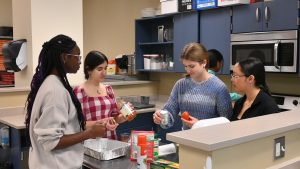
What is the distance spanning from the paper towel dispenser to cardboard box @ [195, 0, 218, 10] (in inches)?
78.9

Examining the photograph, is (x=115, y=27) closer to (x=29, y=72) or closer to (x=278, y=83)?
(x=29, y=72)

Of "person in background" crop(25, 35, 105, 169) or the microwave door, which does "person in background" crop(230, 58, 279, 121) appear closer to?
"person in background" crop(25, 35, 105, 169)

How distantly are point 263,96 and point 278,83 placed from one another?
1.61m

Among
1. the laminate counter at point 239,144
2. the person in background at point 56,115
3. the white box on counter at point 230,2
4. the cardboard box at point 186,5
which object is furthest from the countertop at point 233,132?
the cardboard box at point 186,5

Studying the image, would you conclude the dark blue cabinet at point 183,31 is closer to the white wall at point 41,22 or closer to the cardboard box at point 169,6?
the cardboard box at point 169,6

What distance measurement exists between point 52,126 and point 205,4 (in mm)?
2562

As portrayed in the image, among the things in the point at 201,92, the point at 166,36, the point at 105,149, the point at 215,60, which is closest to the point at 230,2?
the point at 215,60

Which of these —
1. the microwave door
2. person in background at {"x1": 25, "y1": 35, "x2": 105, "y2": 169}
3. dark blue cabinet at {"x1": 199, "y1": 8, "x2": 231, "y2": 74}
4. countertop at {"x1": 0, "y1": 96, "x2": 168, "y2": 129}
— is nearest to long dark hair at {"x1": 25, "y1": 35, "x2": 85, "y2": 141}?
person in background at {"x1": 25, "y1": 35, "x2": 105, "y2": 169}

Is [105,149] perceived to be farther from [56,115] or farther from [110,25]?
[110,25]

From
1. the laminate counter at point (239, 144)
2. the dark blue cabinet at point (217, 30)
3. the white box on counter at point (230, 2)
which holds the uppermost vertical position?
the white box on counter at point (230, 2)

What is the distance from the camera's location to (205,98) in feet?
7.45

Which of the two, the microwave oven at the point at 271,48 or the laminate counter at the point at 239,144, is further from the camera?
A: the microwave oven at the point at 271,48

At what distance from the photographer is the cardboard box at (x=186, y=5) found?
150 inches

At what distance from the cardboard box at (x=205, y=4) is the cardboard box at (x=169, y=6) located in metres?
0.33
